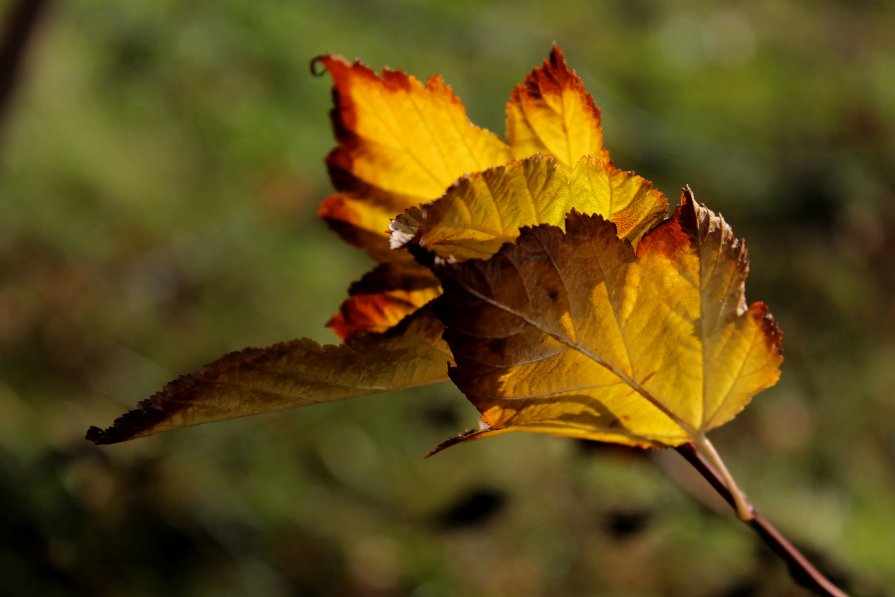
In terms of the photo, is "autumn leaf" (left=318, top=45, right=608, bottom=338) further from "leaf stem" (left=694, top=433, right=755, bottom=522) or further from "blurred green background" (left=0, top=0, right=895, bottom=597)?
"blurred green background" (left=0, top=0, right=895, bottom=597)

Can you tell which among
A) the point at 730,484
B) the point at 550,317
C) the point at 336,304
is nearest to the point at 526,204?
the point at 550,317

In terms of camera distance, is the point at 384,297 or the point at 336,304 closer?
the point at 384,297

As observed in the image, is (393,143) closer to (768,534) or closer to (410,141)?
(410,141)


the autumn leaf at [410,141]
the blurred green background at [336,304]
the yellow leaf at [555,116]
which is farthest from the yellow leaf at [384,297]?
the blurred green background at [336,304]

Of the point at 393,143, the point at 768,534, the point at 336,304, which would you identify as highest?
the point at 393,143

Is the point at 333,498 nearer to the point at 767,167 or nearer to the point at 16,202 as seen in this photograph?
the point at 16,202

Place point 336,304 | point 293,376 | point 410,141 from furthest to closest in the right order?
point 336,304
point 410,141
point 293,376

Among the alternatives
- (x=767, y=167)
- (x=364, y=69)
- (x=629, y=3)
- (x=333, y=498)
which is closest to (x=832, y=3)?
(x=629, y=3)
